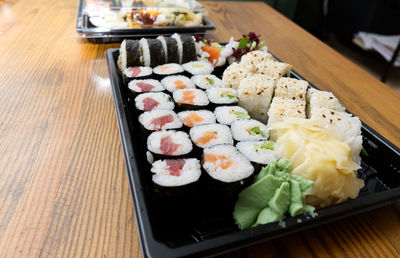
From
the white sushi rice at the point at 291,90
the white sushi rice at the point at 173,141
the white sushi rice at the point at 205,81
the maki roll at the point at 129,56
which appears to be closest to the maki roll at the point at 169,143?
the white sushi rice at the point at 173,141

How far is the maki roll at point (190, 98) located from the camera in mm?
1491

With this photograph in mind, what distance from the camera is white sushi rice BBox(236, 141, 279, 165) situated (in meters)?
1.16

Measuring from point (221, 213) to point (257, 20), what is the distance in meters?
2.46

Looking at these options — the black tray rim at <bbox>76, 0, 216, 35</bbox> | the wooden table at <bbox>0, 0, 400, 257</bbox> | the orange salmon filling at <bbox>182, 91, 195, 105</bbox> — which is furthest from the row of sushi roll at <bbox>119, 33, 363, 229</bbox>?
the black tray rim at <bbox>76, 0, 216, 35</bbox>

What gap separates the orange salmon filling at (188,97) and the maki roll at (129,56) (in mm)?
453

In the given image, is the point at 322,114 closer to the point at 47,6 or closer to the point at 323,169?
the point at 323,169

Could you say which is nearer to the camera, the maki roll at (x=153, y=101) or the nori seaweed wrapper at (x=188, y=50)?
the maki roll at (x=153, y=101)

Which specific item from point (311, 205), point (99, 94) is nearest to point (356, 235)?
point (311, 205)

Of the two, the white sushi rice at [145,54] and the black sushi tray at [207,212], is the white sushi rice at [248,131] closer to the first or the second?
the black sushi tray at [207,212]

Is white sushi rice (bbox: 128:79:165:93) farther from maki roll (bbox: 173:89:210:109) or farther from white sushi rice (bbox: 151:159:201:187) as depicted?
white sushi rice (bbox: 151:159:201:187)

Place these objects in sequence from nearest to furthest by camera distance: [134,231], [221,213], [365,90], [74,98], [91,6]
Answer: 1. [134,231]
2. [221,213]
3. [74,98]
4. [365,90]
5. [91,6]

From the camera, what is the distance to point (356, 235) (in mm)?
1012

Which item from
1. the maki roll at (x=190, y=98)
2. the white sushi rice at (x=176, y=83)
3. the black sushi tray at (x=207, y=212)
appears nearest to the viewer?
the black sushi tray at (x=207, y=212)

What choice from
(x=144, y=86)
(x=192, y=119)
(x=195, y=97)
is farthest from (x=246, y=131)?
(x=144, y=86)
